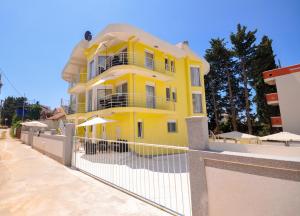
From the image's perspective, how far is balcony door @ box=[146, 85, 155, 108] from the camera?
1798 centimetres

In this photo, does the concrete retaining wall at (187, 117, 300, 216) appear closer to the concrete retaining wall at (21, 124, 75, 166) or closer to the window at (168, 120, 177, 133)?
the concrete retaining wall at (21, 124, 75, 166)

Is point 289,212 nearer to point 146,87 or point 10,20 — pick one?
point 146,87

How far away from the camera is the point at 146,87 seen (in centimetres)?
1817

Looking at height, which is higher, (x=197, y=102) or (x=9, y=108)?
(x=9, y=108)

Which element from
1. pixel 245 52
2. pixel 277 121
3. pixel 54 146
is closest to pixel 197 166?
pixel 54 146

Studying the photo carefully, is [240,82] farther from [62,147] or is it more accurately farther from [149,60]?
[62,147]

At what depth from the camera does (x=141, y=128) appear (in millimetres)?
16828

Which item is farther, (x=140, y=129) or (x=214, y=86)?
(x=214, y=86)

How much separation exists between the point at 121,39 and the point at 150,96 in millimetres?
6255

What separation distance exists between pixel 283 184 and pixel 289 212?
361 millimetres

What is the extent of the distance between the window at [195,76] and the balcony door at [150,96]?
7669 millimetres

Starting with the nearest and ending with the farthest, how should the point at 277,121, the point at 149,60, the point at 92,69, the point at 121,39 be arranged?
the point at 121,39, the point at 149,60, the point at 92,69, the point at 277,121

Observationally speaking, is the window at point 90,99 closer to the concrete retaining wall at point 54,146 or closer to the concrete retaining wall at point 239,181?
the concrete retaining wall at point 54,146

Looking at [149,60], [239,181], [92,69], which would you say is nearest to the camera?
[239,181]
